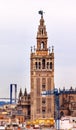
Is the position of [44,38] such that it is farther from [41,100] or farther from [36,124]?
[36,124]

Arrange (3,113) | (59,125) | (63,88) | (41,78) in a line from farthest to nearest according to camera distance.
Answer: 1. (3,113)
2. (63,88)
3. (41,78)
4. (59,125)

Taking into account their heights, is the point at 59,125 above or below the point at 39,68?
below

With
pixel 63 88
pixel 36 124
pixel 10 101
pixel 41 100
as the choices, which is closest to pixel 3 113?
pixel 10 101

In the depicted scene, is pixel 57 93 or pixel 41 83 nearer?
pixel 41 83

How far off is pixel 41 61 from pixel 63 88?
12392 millimetres

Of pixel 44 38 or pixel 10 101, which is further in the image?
pixel 10 101

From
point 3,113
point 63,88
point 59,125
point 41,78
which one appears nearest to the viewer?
point 59,125

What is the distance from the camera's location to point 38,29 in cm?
10244

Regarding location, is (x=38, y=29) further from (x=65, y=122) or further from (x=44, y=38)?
(x=65, y=122)

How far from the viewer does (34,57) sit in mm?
100688

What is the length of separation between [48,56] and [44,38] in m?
2.33

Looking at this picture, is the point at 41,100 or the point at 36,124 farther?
the point at 41,100

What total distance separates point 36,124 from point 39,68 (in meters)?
11.0

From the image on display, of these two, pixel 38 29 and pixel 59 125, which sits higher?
pixel 38 29
